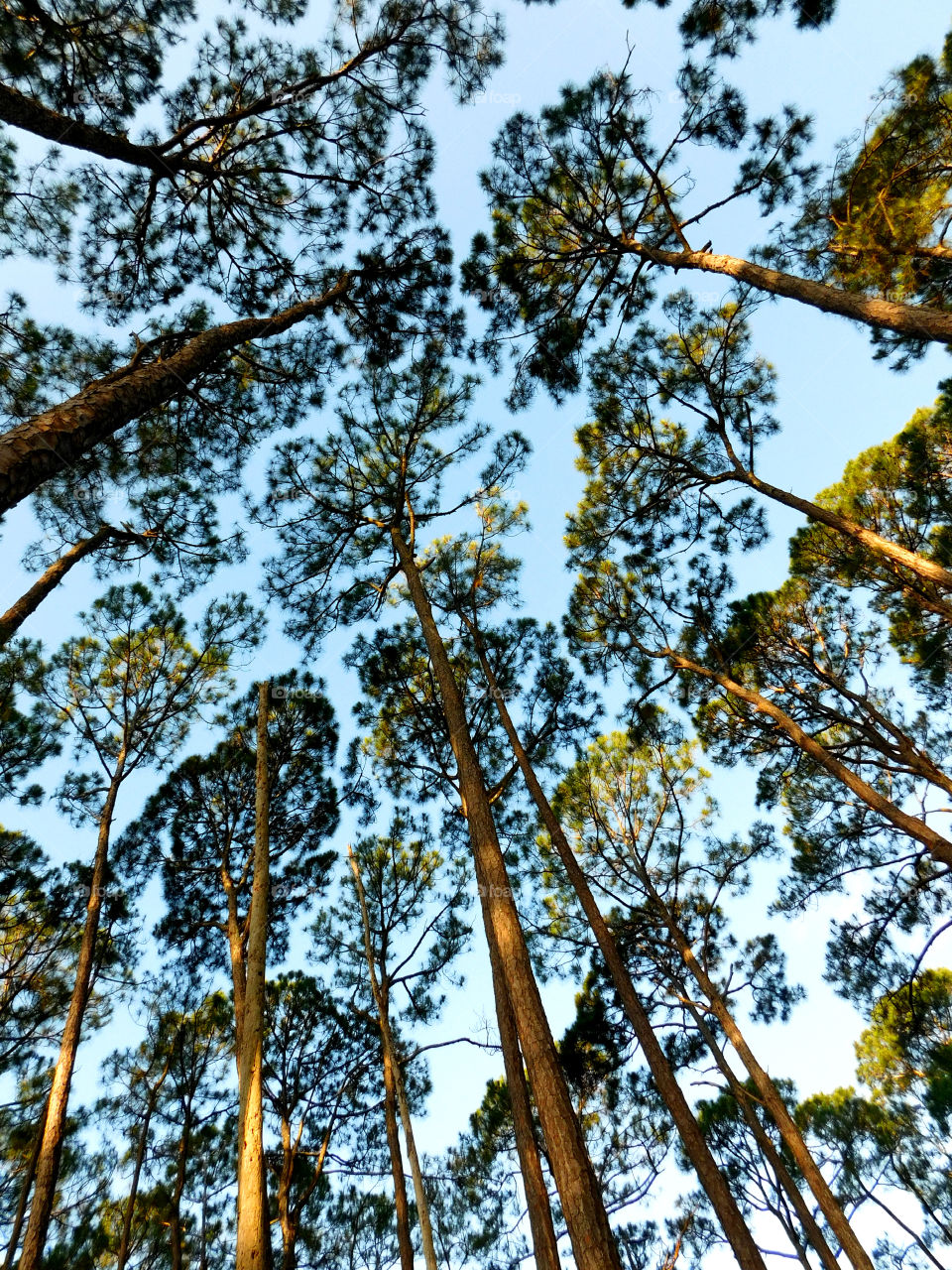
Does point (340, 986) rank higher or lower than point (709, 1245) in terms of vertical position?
higher

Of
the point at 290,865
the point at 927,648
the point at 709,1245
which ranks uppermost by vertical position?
the point at 290,865

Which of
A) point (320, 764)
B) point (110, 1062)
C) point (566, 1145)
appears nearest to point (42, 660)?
point (320, 764)

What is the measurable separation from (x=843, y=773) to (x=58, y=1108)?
26.8 feet

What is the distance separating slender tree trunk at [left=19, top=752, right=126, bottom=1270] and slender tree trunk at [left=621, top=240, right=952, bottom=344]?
863cm

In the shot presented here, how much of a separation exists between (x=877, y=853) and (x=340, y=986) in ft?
25.4

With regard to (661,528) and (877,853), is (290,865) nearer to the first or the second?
(661,528)

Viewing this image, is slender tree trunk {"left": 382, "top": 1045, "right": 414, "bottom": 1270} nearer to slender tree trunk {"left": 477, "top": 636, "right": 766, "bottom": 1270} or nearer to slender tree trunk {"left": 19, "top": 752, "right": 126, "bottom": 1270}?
slender tree trunk {"left": 477, "top": 636, "right": 766, "bottom": 1270}

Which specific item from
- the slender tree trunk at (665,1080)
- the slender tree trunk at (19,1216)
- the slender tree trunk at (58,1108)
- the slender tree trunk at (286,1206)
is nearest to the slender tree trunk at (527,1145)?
the slender tree trunk at (665,1080)

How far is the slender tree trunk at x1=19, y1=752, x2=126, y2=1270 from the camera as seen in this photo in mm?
4449

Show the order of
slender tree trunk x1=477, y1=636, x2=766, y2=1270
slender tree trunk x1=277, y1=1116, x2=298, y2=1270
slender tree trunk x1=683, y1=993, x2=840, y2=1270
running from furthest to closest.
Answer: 1. slender tree trunk x1=683, y1=993, x2=840, y2=1270
2. slender tree trunk x1=277, y1=1116, x2=298, y2=1270
3. slender tree trunk x1=477, y1=636, x2=766, y2=1270

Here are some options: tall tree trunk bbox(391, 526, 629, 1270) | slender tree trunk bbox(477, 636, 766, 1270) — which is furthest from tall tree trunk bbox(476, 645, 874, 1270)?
tall tree trunk bbox(391, 526, 629, 1270)

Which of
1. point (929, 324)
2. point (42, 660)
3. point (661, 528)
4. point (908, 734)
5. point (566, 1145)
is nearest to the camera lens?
point (566, 1145)

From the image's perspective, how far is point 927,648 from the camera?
28.1ft

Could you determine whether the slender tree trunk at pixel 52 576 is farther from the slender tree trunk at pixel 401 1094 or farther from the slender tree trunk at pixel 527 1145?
the slender tree trunk at pixel 401 1094
